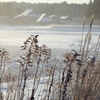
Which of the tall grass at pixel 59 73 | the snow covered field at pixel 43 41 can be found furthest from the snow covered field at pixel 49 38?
the tall grass at pixel 59 73

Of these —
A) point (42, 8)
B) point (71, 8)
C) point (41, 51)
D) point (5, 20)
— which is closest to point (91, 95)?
point (41, 51)

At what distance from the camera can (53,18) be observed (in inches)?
2527

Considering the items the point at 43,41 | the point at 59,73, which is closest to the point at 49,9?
the point at 43,41

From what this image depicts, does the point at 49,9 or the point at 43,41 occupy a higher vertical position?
the point at 49,9

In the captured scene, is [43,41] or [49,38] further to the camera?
[49,38]

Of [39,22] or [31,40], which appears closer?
[31,40]

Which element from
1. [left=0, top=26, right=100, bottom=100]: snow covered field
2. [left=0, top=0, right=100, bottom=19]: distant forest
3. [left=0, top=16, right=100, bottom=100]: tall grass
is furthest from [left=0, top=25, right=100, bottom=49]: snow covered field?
[left=0, top=0, right=100, bottom=19]: distant forest

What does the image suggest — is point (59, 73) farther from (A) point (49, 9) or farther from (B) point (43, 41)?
(A) point (49, 9)

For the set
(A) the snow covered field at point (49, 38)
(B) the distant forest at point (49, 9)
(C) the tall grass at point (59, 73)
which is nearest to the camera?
(C) the tall grass at point (59, 73)

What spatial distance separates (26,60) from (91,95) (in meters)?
1.30

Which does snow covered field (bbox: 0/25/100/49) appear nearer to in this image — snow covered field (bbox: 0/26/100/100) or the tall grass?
snow covered field (bbox: 0/26/100/100)

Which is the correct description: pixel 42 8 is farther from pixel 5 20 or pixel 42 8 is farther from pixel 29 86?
pixel 29 86

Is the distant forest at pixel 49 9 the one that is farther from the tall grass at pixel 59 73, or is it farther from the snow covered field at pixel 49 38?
the tall grass at pixel 59 73

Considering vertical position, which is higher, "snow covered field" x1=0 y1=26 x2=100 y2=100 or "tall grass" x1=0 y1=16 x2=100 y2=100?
"tall grass" x1=0 y1=16 x2=100 y2=100
